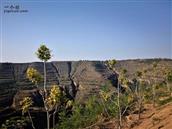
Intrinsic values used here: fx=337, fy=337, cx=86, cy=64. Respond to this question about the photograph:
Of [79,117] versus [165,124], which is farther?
[79,117]

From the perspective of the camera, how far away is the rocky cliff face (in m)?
73.2

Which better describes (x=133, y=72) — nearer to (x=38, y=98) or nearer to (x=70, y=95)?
(x=70, y=95)

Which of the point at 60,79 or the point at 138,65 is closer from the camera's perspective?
the point at 60,79

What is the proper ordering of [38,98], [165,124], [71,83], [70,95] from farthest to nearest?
[71,83]
[70,95]
[38,98]
[165,124]

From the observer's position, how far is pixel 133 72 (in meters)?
96.4

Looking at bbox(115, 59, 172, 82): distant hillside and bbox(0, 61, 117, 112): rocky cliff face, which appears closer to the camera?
bbox(0, 61, 117, 112): rocky cliff face

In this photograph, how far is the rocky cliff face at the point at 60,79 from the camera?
73.2m

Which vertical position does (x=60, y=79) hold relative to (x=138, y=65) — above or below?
below

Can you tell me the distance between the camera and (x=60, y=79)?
289ft

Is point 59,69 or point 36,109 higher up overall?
point 59,69

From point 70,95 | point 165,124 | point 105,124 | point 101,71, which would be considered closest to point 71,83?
point 70,95

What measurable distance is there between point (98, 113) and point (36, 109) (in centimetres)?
1302

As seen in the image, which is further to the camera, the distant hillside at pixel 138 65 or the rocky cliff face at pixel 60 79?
the distant hillside at pixel 138 65

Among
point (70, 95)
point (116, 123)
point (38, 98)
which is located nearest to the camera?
point (116, 123)
